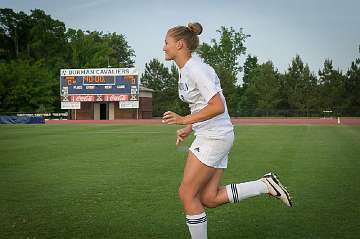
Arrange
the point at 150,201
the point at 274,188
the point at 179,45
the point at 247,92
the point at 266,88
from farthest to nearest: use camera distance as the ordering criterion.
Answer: the point at 247,92 < the point at 266,88 < the point at 150,201 < the point at 274,188 < the point at 179,45

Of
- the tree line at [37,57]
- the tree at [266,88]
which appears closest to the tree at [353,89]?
the tree at [266,88]

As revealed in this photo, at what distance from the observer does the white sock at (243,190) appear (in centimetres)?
495

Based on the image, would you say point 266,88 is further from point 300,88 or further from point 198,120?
point 198,120

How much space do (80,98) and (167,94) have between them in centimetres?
2718

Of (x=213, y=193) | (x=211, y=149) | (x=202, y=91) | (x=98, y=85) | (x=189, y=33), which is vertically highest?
(x=98, y=85)

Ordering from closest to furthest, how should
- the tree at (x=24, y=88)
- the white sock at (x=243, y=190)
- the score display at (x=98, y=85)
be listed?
the white sock at (x=243, y=190) < the score display at (x=98, y=85) < the tree at (x=24, y=88)

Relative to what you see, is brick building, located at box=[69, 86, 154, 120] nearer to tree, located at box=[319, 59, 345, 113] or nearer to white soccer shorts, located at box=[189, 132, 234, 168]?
tree, located at box=[319, 59, 345, 113]

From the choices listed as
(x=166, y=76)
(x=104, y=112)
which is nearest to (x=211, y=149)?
(x=104, y=112)

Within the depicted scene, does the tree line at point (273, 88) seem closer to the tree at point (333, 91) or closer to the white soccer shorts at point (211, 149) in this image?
the tree at point (333, 91)

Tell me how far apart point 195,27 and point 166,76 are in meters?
93.1

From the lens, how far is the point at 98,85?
220 feet

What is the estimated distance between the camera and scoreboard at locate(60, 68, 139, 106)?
66.1m

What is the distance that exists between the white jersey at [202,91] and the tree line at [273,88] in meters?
67.5

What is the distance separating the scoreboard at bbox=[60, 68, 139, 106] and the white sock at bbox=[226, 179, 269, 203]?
61.1 m
